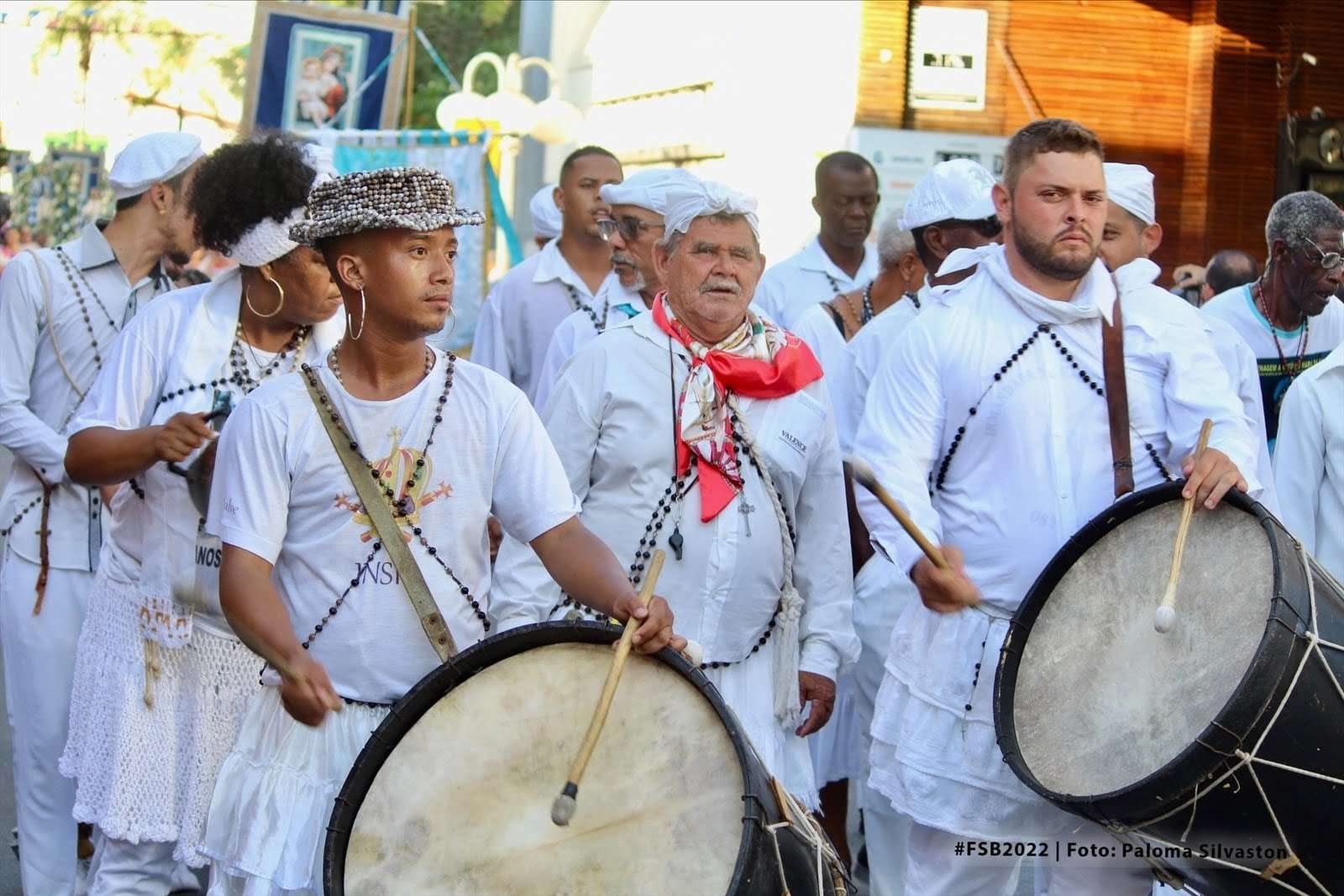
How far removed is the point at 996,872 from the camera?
17.2ft

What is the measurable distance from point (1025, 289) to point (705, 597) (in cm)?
122

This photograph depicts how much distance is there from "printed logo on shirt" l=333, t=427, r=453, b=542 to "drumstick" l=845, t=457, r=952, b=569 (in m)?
1.07

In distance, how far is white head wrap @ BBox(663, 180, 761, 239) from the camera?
547 centimetres

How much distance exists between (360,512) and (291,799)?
644 millimetres

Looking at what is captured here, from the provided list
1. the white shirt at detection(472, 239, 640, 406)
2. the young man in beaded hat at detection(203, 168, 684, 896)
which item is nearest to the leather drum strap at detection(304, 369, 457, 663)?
the young man in beaded hat at detection(203, 168, 684, 896)

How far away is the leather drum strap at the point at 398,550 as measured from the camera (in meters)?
4.16

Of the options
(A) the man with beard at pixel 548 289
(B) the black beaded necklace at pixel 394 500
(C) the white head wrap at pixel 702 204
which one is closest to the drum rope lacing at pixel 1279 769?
(B) the black beaded necklace at pixel 394 500

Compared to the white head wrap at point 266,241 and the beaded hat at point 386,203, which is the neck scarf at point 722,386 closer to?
the white head wrap at point 266,241

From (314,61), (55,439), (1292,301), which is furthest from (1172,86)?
(55,439)

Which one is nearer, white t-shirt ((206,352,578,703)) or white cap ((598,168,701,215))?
white t-shirt ((206,352,578,703))

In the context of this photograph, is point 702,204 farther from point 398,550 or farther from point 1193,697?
point 1193,697

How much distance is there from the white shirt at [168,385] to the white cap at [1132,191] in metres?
3.11

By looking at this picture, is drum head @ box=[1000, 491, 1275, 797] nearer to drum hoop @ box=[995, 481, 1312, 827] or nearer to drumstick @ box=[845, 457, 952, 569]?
drum hoop @ box=[995, 481, 1312, 827]

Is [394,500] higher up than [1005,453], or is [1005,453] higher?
[1005,453]
